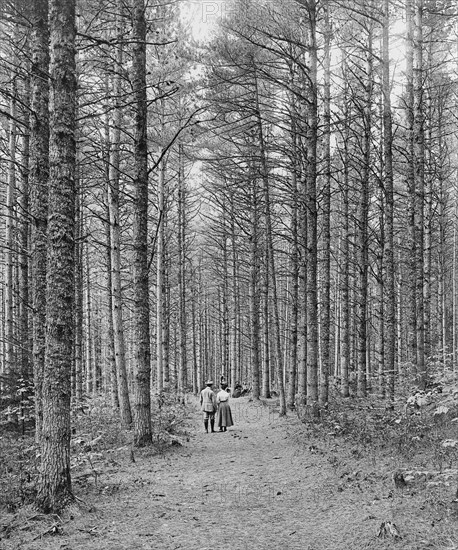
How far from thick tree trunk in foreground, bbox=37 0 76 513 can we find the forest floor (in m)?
0.51

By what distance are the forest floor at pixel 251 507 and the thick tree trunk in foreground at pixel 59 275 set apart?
1.67 ft

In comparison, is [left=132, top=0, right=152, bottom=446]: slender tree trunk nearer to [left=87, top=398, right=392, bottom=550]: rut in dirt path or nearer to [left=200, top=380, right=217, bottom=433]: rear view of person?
[left=87, top=398, right=392, bottom=550]: rut in dirt path

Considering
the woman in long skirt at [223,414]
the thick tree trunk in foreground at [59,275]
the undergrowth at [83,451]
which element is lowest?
the woman in long skirt at [223,414]

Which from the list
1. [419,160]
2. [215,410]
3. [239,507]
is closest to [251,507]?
[239,507]

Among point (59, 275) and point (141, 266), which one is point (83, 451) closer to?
point (141, 266)

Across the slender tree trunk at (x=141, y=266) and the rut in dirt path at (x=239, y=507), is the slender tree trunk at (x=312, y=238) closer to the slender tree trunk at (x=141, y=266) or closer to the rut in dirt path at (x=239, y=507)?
the rut in dirt path at (x=239, y=507)

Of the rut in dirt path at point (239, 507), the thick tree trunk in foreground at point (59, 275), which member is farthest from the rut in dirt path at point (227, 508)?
the thick tree trunk in foreground at point (59, 275)

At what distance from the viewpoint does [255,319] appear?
19.6 metres

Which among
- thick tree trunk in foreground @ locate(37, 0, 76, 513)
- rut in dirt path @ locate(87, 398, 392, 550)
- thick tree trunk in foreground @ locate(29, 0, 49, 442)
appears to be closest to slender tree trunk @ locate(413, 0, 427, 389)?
rut in dirt path @ locate(87, 398, 392, 550)

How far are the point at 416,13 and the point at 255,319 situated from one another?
12104mm

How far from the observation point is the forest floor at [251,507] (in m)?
4.63

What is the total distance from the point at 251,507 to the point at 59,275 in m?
3.80

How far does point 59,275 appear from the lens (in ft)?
17.8

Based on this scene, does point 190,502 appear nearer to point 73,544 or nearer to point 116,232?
point 73,544
